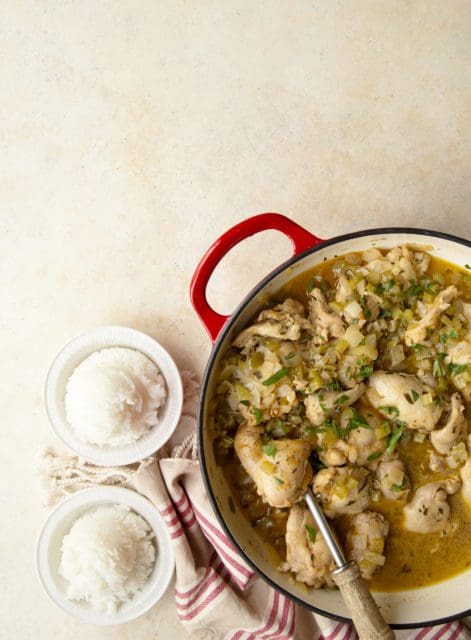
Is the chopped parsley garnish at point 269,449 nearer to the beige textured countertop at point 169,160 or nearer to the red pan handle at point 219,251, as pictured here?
the red pan handle at point 219,251

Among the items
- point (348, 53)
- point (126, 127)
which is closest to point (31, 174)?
point (126, 127)

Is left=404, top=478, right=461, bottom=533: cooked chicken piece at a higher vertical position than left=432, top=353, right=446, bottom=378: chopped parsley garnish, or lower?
lower

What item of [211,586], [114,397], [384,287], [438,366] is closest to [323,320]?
[384,287]

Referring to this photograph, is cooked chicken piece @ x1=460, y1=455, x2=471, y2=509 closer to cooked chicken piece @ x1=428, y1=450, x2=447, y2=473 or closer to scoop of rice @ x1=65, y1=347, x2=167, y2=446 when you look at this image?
cooked chicken piece @ x1=428, y1=450, x2=447, y2=473

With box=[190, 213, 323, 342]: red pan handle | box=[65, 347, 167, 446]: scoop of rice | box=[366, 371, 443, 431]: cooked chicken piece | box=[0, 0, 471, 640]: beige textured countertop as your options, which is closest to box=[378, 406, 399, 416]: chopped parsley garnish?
box=[366, 371, 443, 431]: cooked chicken piece

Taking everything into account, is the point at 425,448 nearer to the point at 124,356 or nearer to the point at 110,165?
the point at 124,356

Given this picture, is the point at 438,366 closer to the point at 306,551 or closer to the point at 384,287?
the point at 384,287
